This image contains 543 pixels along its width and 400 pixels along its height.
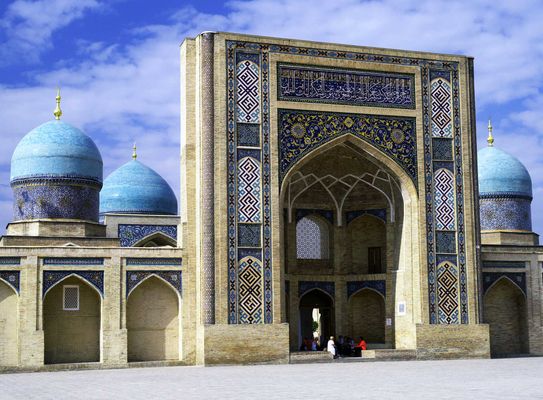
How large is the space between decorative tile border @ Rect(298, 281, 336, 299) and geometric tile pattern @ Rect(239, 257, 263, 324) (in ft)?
8.98

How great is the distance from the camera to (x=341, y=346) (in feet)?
53.1

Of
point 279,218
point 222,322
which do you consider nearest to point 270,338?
point 222,322

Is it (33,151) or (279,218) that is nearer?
(279,218)

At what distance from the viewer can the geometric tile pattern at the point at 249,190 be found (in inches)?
577

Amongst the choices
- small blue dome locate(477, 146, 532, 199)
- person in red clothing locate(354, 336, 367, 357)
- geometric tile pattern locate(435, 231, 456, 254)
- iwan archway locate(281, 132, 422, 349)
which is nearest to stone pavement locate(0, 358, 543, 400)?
person in red clothing locate(354, 336, 367, 357)

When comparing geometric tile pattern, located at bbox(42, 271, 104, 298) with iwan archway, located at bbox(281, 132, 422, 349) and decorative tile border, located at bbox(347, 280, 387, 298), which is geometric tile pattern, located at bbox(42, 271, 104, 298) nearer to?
iwan archway, located at bbox(281, 132, 422, 349)

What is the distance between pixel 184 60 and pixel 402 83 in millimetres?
3723

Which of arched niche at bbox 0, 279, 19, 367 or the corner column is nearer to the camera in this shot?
arched niche at bbox 0, 279, 19, 367

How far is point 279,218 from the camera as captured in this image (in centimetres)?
1483

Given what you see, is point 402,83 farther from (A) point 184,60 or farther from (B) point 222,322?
(B) point 222,322

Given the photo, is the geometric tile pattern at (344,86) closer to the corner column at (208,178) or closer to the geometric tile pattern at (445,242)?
the corner column at (208,178)

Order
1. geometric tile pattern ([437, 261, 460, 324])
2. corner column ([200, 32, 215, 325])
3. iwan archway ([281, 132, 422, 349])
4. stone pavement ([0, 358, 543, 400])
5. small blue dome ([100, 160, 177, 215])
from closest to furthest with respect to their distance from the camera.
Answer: stone pavement ([0, 358, 543, 400]) → corner column ([200, 32, 215, 325]) → geometric tile pattern ([437, 261, 460, 324]) → iwan archway ([281, 132, 422, 349]) → small blue dome ([100, 160, 177, 215])

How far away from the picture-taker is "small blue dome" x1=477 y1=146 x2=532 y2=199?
69.2 ft

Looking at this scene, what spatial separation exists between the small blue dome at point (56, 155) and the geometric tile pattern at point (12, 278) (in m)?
4.56
